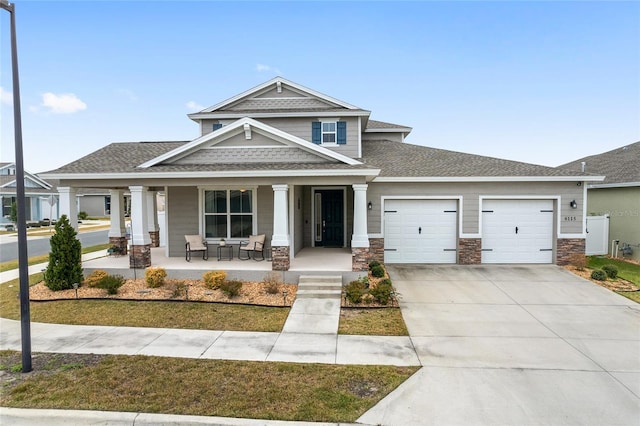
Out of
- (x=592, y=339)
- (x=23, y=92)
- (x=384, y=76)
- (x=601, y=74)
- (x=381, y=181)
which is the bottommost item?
(x=592, y=339)

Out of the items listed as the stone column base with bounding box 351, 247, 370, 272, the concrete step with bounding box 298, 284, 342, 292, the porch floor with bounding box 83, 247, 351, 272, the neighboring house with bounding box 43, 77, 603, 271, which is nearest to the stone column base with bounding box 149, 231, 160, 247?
the neighboring house with bounding box 43, 77, 603, 271

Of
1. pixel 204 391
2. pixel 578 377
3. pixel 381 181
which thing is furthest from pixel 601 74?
pixel 204 391

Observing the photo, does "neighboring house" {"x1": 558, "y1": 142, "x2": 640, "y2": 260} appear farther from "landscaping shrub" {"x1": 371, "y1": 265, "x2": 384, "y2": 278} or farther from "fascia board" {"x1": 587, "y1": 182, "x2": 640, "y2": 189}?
"landscaping shrub" {"x1": 371, "y1": 265, "x2": 384, "y2": 278}

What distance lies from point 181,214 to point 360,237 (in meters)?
7.01

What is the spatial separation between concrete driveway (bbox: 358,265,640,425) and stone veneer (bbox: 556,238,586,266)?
2.26 meters

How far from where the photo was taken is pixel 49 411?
4.19 m

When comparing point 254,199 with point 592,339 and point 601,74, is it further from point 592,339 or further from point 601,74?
point 601,74

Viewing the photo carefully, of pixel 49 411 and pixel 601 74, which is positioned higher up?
pixel 601 74

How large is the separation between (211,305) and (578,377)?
24.3ft

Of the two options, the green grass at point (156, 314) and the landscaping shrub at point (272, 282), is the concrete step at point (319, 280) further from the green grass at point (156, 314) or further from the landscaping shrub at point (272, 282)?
the green grass at point (156, 314)

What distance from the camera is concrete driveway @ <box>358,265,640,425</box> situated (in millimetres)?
4223

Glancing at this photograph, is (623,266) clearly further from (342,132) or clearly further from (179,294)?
(179,294)

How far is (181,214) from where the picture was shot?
1282cm

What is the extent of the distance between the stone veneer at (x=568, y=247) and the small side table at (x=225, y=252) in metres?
12.0
